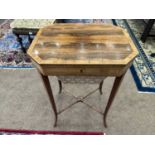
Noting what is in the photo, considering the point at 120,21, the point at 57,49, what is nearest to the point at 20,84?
the point at 57,49

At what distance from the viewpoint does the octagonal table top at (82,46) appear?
84 cm

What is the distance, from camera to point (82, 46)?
930 millimetres

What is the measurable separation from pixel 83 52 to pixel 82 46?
0.06 meters

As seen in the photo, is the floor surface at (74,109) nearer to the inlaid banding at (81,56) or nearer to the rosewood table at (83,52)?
the rosewood table at (83,52)

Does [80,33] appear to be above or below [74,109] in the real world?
above

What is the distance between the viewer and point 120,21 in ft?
9.96

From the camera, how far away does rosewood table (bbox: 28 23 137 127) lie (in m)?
0.83

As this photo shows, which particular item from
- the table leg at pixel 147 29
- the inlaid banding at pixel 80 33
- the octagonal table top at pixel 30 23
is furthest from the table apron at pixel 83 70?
the table leg at pixel 147 29

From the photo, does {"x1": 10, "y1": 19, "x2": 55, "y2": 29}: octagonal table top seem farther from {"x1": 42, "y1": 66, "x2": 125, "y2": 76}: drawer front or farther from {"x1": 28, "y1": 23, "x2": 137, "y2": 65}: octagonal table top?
{"x1": 42, "y1": 66, "x2": 125, "y2": 76}: drawer front

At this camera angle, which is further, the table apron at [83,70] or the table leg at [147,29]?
the table leg at [147,29]

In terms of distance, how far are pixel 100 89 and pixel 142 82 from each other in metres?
0.51

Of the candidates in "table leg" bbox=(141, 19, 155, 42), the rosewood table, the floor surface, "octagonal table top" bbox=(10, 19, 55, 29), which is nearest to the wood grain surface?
the rosewood table

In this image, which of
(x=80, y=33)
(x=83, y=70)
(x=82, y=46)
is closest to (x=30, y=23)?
(x=80, y=33)

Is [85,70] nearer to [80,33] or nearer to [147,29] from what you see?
[80,33]
